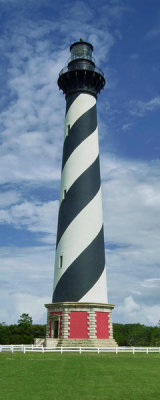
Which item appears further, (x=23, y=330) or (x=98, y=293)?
(x=23, y=330)

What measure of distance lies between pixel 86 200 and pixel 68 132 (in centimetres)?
652

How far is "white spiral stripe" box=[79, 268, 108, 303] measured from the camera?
1097 inches

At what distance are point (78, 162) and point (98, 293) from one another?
1045 cm

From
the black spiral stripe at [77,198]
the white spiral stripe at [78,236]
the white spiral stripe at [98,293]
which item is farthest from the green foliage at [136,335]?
the black spiral stripe at [77,198]

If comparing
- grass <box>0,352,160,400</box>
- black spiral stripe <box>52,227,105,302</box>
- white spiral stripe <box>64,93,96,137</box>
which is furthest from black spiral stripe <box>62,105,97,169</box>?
grass <box>0,352,160,400</box>

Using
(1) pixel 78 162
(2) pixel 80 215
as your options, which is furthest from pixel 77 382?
(1) pixel 78 162

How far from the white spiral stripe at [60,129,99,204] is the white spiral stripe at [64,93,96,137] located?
7.25ft

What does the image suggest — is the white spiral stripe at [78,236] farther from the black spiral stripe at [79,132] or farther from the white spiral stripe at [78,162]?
the black spiral stripe at [79,132]

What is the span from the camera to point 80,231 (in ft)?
96.5

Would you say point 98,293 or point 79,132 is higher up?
point 79,132

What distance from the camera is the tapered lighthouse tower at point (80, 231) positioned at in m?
27.3

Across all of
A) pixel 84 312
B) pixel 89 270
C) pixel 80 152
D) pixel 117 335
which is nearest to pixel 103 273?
pixel 89 270

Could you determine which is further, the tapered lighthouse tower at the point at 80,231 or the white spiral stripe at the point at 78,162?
the white spiral stripe at the point at 78,162

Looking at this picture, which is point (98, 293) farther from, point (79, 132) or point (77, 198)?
point (79, 132)
